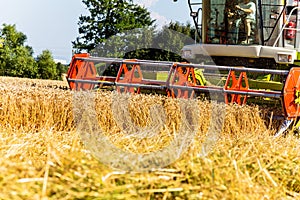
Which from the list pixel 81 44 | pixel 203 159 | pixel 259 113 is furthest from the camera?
pixel 81 44

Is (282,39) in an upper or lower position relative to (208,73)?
upper

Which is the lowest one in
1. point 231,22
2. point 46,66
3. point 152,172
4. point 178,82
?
point 152,172

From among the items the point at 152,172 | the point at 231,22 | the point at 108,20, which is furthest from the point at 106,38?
the point at 152,172

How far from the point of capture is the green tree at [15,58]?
1324 inches

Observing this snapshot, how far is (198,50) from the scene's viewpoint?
348 inches

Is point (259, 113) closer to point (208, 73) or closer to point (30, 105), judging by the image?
point (208, 73)

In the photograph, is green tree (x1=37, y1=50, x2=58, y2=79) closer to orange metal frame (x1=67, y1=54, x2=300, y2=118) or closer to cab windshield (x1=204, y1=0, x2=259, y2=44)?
cab windshield (x1=204, y1=0, x2=259, y2=44)

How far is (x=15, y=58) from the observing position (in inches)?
1382

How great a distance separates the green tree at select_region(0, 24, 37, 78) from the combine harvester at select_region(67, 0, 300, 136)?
2409 cm

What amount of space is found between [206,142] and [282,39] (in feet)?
17.9

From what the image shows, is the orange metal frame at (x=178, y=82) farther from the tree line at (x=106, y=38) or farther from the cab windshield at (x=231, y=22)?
the tree line at (x=106, y=38)

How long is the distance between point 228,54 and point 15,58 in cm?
2883

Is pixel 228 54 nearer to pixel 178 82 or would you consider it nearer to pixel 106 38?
pixel 178 82

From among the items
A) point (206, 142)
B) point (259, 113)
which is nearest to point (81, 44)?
point (259, 113)
